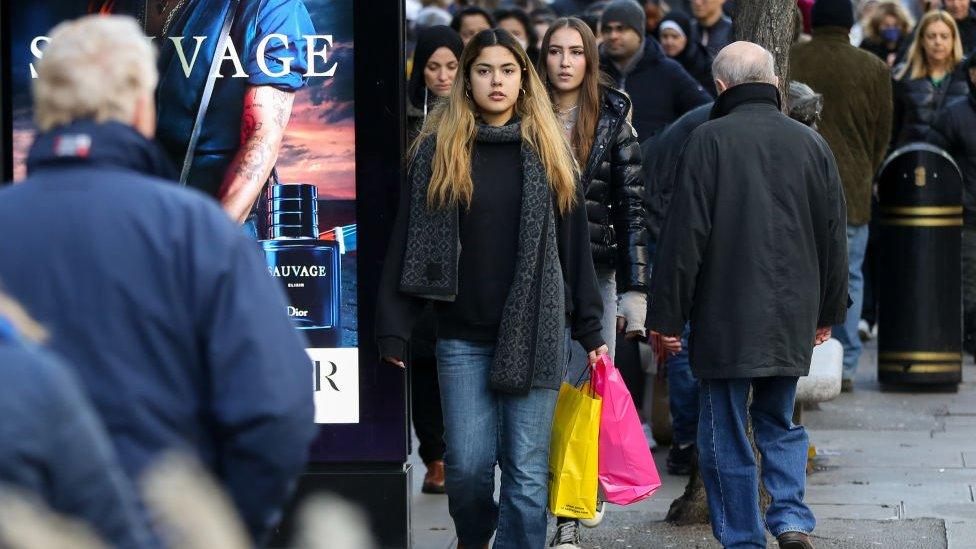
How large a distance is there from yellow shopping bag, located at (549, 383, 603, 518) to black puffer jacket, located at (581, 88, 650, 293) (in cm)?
80

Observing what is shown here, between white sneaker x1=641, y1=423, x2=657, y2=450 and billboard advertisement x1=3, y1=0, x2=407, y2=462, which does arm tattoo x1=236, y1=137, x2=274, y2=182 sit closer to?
billboard advertisement x1=3, y1=0, x2=407, y2=462

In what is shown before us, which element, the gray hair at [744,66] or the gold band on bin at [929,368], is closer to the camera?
the gray hair at [744,66]

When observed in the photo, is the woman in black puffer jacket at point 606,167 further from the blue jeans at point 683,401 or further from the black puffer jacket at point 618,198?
the blue jeans at point 683,401

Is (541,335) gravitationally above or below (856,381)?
above

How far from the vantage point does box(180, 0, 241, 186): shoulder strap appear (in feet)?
18.7

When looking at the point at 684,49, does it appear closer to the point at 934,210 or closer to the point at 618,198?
the point at 934,210

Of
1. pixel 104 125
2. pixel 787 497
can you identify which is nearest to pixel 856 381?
pixel 787 497

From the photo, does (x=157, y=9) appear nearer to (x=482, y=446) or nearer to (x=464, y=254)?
(x=464, y=254)

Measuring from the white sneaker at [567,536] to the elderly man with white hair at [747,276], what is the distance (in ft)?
1.74

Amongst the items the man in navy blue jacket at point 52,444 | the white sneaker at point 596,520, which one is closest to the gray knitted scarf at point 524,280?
the white sneaker at point 596,520

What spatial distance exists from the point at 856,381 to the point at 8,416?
8.47 metres

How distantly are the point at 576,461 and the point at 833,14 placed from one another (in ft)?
16.3

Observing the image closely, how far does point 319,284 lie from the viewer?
579cm

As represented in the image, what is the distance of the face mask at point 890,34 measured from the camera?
1288 centimetres
